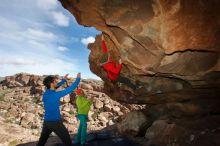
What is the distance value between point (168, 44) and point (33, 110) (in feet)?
61.3

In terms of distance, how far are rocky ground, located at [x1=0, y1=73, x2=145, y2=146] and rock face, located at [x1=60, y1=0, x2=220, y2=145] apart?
20.9 ft

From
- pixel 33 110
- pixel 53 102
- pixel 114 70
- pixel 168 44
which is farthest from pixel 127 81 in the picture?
pixel 33 110

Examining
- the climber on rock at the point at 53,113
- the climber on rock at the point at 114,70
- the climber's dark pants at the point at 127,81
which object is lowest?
the climber on rock at the point at 53,113

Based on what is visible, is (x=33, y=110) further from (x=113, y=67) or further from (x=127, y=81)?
(x=113, y=67)

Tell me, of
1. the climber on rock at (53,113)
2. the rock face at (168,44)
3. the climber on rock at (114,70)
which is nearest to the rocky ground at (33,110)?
the climber on rock at (114,70)

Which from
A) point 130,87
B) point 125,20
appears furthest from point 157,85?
point 125,20

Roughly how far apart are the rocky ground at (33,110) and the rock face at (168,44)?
6.38m

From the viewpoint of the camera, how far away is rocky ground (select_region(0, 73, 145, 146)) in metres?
16.1

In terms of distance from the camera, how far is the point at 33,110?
940 inches

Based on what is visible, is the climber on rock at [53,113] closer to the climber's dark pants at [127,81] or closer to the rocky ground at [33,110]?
the climber's dark pants at [127,81]

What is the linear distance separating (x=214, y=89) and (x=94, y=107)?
16045 millimetres

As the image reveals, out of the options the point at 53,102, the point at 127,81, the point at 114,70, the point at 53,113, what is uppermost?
the point at 114,70

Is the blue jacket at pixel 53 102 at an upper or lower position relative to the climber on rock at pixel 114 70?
lower

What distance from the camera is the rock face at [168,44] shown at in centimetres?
698
